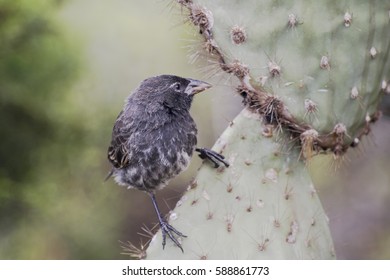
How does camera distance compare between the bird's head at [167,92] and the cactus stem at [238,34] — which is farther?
the bird's head at [167,92]

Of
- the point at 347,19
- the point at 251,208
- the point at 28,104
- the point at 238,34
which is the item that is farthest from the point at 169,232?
the point at 28,104

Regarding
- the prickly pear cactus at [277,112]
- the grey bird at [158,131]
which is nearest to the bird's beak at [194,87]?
the grey bird at [158,131]

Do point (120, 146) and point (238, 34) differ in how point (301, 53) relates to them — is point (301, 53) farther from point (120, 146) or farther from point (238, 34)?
point (120, 146)

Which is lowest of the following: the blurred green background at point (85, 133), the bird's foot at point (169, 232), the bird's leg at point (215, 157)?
the bird's foot at point (169, 232)

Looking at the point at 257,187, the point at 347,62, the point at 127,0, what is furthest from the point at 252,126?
the point at 127,0

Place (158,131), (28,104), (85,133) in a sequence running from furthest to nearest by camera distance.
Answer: (85,133), (28,104), (158,131)

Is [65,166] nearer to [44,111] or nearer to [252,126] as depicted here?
[44,111]

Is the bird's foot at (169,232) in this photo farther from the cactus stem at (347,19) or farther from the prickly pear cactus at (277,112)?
the cactus stem at (347,19)
